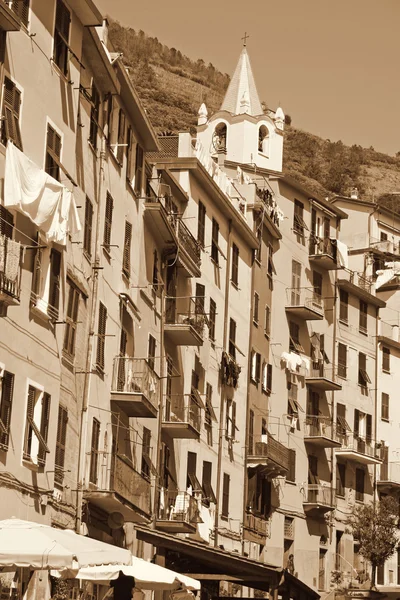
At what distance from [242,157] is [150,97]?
7378cm

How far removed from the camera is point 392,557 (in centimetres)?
6719

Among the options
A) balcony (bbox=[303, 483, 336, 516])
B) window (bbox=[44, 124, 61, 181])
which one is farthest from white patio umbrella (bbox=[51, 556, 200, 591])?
balcony (bbox=[303, 483, 336, 516])

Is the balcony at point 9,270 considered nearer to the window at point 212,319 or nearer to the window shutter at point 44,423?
the window shutter at point 44,423

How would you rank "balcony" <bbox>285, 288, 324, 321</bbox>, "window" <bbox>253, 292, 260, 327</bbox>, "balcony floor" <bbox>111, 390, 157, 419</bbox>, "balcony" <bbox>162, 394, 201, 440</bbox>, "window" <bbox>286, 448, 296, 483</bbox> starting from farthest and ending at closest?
1. "balcony" <bbox>285, 288, 324, 321</bbox>
2. "window" <bbox>286, 448, 296, 483</bbox>
3. "window" <bbox>253, 292, 260, 327</bbox>
4. "balcony" <bbox>162, 394, 201, 440</bbox>
5. "balcony floor" <bbox>111, 390, 157, 419</bbox>

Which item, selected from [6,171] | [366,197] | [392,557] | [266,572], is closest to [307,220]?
[392,557]

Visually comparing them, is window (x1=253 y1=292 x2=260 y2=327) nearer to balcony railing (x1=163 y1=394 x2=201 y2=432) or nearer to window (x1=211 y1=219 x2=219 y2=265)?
window (x1=211 y1=219 x2=219 y2=265)

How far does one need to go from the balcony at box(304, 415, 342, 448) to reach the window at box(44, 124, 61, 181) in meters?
35.4

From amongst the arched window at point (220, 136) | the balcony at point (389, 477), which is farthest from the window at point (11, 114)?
the balcony at point (389, 477)

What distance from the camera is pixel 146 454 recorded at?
131 ft

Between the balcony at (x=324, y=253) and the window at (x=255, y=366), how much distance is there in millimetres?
10274

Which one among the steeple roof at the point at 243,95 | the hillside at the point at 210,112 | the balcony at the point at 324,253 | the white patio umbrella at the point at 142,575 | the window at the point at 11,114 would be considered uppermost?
the hillside at the point at 210,112

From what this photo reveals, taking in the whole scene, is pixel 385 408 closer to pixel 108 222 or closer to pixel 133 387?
pixel 133 387

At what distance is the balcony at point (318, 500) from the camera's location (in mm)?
60062

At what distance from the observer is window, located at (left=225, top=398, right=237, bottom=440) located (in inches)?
1977
